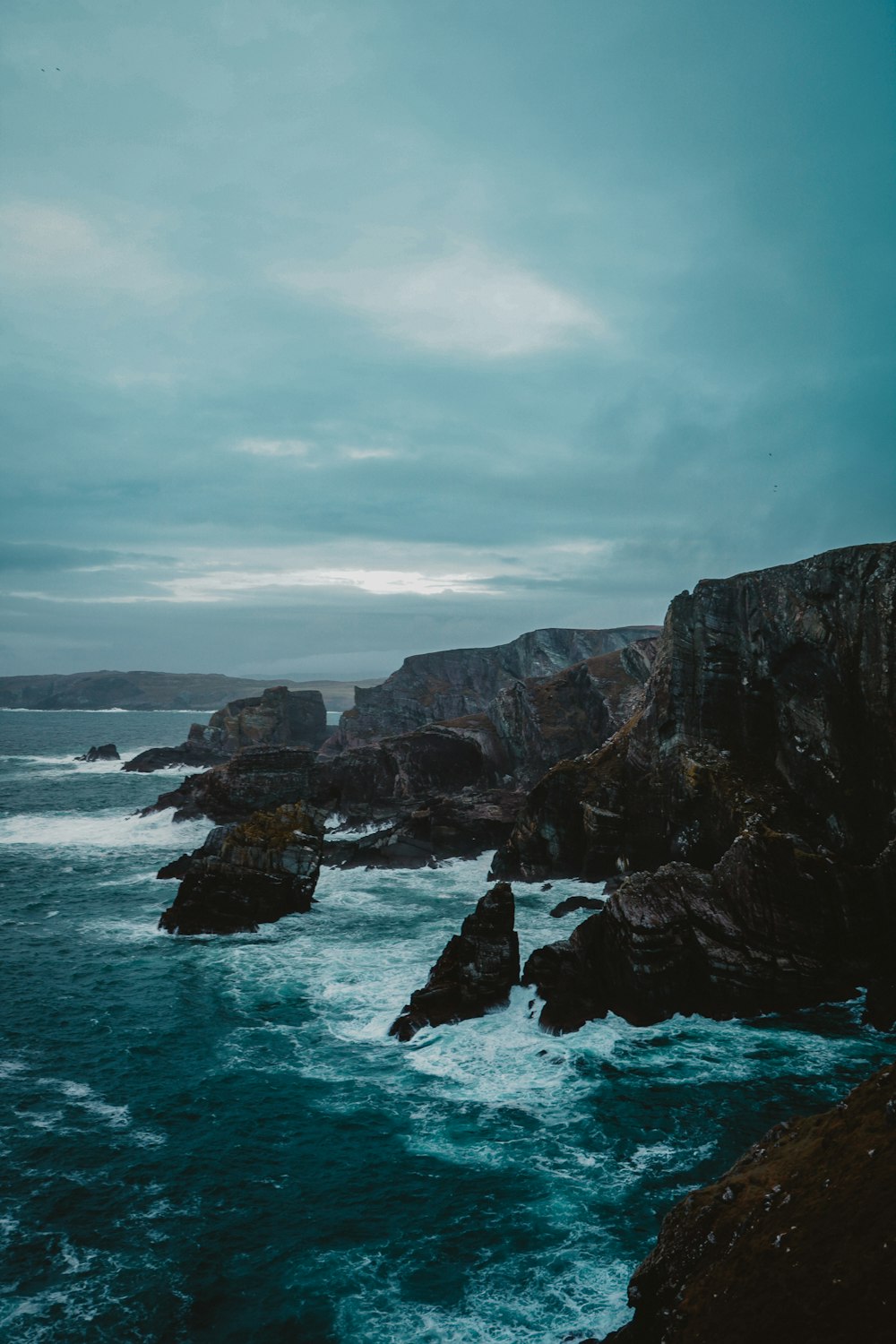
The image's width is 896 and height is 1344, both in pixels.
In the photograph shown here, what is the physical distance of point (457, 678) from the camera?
149625mm

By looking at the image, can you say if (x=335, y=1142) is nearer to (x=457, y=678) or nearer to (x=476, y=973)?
(x=476, y=973)

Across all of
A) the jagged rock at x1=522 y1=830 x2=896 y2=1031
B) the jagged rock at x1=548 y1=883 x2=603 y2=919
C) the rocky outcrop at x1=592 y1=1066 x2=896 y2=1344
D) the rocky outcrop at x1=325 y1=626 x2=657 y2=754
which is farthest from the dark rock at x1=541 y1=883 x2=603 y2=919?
the rocky outcrop at x1=325 y1=626 x2=657 y2=754

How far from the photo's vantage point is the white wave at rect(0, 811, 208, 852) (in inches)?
3017

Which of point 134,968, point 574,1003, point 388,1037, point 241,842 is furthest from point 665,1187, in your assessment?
point 241,842

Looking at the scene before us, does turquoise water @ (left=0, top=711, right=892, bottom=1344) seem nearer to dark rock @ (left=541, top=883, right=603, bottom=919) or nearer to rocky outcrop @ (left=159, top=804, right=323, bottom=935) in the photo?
rocky outcrop @ (left=159, top=804, right=323, bottom=935)

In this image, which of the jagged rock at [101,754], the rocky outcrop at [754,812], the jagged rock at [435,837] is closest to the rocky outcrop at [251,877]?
the jagged rock at [435,837]

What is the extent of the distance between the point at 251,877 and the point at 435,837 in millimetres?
25074

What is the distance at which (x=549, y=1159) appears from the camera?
24.5 metres

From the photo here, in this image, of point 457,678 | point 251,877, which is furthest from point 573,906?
point 457,678

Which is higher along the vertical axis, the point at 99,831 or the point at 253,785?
the point at 253,785

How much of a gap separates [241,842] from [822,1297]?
148ft

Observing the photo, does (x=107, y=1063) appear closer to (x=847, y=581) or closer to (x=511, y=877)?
(x=511, y=877)

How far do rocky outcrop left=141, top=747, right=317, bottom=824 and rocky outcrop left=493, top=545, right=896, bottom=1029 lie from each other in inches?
1551

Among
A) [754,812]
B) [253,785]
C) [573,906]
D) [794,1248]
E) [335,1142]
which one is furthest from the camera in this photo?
[253,785]
